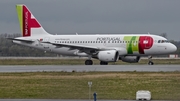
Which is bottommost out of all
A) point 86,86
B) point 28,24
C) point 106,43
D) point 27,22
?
point 86,86

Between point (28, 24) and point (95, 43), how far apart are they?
8801mm

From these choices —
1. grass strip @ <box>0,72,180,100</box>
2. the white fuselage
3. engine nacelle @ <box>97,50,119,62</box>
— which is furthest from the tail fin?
grass strip @ <box>0,72,180,100</box>

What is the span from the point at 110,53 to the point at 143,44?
396cm

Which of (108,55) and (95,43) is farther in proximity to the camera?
(95,43)

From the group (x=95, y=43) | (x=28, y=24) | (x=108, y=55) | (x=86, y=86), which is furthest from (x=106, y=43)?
(x=86, y=86)

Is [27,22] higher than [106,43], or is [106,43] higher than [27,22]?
[27,22]

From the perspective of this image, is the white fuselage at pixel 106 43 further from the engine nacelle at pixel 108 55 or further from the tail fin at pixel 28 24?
the engine nacelle at pixel 108 55

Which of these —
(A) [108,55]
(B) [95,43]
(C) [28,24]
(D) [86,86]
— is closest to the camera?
(D) [86,86]

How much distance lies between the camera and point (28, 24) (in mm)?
63719

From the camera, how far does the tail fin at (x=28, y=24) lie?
209 feet

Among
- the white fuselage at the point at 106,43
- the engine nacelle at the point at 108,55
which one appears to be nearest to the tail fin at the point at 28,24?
the white fuselage at the point at 106,43

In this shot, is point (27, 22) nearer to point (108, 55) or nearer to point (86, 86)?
point (108, 55)

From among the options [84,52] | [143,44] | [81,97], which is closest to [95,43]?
[84,52]

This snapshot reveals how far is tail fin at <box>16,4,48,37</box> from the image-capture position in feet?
209
